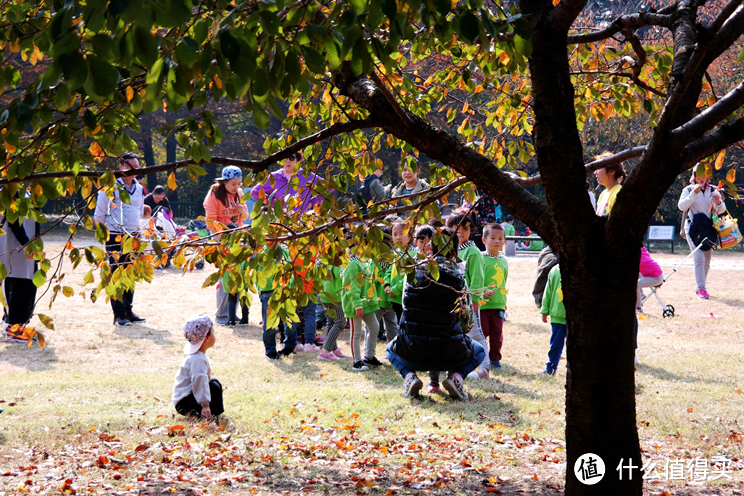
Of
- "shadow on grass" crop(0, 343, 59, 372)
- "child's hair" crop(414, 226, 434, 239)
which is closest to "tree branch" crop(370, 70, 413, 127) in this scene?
"child's hair" crop(414, 226, 434, 239)

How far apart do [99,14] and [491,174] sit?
2.01 meters

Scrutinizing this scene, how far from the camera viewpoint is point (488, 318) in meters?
6.88

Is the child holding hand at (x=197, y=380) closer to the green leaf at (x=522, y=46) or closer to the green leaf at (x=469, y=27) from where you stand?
the green leaf at (x=522, y=46)

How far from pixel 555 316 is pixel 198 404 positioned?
139 inches

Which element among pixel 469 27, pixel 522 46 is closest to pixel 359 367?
pixel 522 46

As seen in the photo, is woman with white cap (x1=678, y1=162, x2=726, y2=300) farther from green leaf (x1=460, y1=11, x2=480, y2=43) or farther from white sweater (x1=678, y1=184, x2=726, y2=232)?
green leaf (x1=460, y1=11, x2=480, y2=43)

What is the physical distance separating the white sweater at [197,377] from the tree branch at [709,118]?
3.53 m

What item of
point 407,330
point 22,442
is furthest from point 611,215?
point 22,442

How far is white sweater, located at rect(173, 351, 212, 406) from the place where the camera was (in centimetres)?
482

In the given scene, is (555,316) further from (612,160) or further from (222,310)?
(222,310)

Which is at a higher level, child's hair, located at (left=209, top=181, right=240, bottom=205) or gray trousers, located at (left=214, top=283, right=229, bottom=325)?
child's hair, located at (left=209, top=181, right=240, bottom=205)

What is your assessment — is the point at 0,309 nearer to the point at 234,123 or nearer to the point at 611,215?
the point at 611,215

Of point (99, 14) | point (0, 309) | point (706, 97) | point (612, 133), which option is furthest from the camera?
point (612, 133)

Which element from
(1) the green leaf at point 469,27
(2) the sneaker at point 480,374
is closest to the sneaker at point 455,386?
(2) the sneaker at point 480,374
